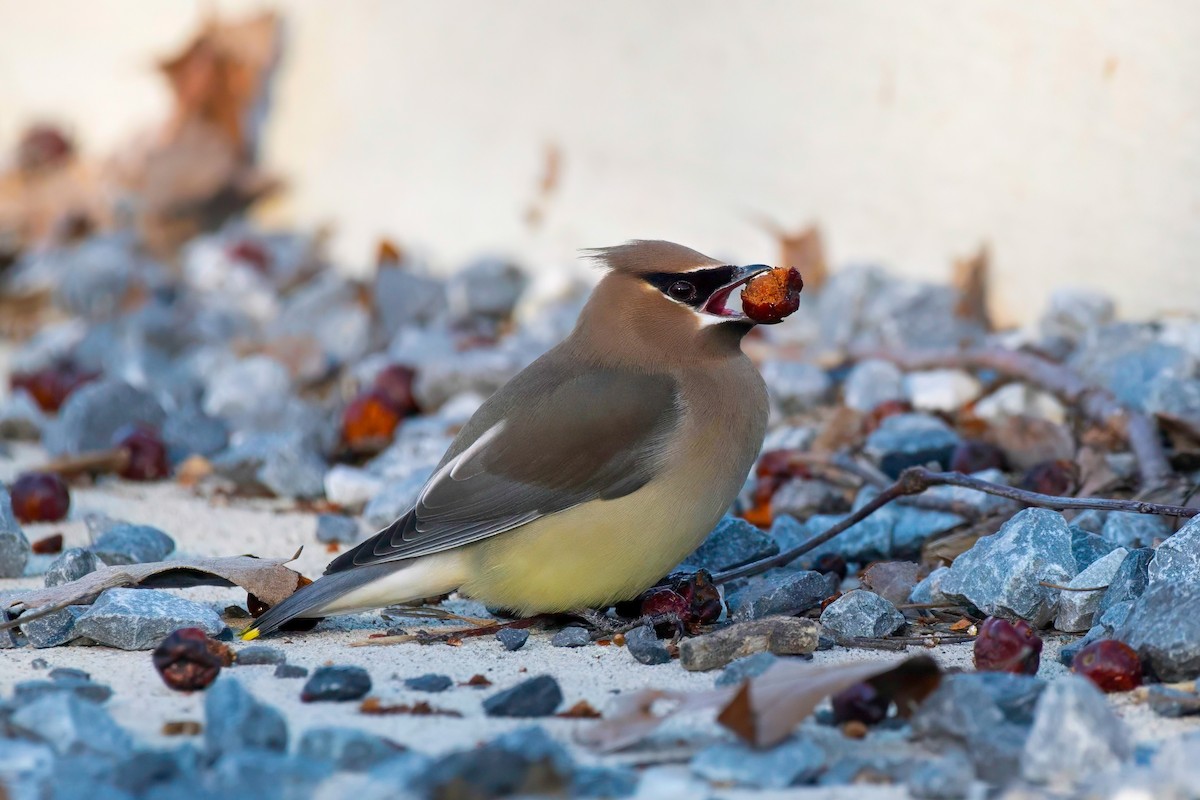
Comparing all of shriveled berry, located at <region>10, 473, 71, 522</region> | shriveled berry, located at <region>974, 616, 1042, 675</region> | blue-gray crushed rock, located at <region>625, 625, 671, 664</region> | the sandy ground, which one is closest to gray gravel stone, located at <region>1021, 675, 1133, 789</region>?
the sandy ground

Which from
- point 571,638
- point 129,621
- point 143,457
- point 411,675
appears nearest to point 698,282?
point 571,638

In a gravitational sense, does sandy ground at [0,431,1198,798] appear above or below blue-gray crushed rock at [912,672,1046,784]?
below

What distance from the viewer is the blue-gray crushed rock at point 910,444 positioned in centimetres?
437

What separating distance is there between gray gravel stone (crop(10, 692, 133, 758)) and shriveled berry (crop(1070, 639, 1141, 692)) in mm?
1616

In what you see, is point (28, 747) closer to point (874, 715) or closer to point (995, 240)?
point (874, 715)

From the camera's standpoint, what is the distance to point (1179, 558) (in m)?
3.00

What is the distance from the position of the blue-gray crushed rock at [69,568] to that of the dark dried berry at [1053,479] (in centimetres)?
230

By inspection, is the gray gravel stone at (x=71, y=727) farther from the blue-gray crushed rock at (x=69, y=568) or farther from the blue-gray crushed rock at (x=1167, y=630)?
the blue-gray crushed rock at (x=1167, y=630)

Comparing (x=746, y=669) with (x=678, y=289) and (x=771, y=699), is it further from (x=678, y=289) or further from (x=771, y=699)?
(x=678, y=289)

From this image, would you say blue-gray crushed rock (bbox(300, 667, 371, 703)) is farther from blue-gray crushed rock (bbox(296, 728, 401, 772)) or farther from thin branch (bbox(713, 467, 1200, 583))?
thin branch (bbox(713, 467, 1200, 583))

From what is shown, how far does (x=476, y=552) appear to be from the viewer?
3547 millimetres

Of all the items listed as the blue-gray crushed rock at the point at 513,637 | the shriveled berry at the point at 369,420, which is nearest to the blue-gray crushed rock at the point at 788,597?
the blue-gray crushed rock at the point at 513,637

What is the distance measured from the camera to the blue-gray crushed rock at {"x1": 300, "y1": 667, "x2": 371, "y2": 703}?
2.79 meters

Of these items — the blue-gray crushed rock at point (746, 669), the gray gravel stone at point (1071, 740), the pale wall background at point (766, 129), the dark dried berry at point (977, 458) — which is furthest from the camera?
the pale wall background at point (766, 129)
